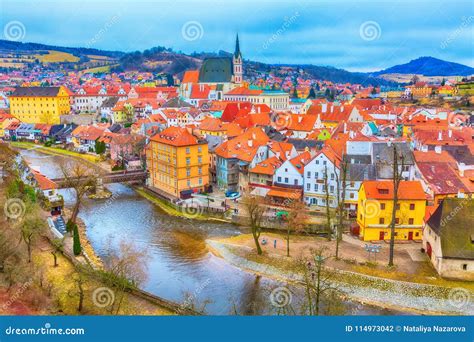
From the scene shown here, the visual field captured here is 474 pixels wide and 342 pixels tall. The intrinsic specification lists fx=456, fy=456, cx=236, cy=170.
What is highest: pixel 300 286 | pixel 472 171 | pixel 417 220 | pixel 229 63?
pixel 229 63

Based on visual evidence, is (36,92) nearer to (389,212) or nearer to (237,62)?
(237,62)

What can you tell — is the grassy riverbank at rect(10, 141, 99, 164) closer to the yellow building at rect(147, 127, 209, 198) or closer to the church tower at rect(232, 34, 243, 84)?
the yellow building at rect(147, 127, 209, 198)

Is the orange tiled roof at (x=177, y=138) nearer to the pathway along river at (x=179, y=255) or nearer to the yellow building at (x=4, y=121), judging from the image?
the pathway along river at (x=179, y=255)

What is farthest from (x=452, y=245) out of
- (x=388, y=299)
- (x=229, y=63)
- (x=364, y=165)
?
(x=229, y=63)

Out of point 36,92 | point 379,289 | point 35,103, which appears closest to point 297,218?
point 379,289

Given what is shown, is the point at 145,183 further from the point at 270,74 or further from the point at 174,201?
the point at 270,74

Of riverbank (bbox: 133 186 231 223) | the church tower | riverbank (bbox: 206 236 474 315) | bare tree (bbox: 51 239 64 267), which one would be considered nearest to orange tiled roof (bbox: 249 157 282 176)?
riverbank (bbox: 133 186 231 223)

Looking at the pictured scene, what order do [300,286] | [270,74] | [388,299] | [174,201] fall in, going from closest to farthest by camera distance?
[388,299], [300,286], [174,201], [270,74]
